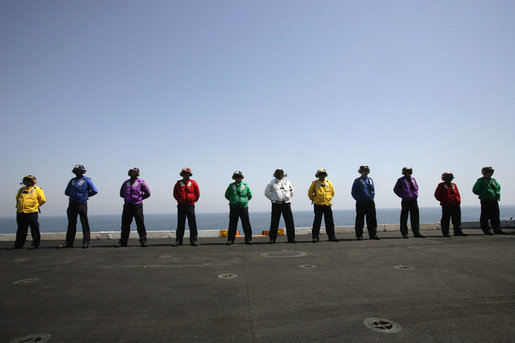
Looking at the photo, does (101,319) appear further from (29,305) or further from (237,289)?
(237,289)

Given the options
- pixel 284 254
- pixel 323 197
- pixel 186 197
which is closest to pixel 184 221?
pixel 186 197

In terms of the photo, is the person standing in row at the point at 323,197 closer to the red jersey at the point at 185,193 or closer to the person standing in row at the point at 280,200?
the person standing in row at the point at 280,200

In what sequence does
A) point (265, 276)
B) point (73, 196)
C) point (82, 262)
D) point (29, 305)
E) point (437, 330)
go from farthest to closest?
point (73, 196) < point (82, 262) < point (265, 276) < point (29, 305) < point (437, 330)

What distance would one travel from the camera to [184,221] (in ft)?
25.0

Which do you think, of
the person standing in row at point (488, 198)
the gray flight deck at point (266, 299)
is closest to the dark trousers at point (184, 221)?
the gray flight deck at point (266, 299)

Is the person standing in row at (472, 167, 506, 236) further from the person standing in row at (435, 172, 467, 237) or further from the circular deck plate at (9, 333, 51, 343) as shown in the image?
the circular deck plate at (9, 333, 51, 343)

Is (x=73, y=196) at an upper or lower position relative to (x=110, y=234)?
upper

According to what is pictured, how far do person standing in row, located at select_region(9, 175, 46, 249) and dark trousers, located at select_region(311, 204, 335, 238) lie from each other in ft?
23.8

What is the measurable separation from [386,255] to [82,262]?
18.2 ft

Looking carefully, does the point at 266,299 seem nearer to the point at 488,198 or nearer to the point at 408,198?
the point at 408,198

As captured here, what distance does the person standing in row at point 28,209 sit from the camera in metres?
7.36

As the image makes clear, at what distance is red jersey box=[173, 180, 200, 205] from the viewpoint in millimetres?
7688

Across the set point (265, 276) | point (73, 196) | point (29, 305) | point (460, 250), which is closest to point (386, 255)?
point (460, 250)

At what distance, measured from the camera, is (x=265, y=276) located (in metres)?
3.85
